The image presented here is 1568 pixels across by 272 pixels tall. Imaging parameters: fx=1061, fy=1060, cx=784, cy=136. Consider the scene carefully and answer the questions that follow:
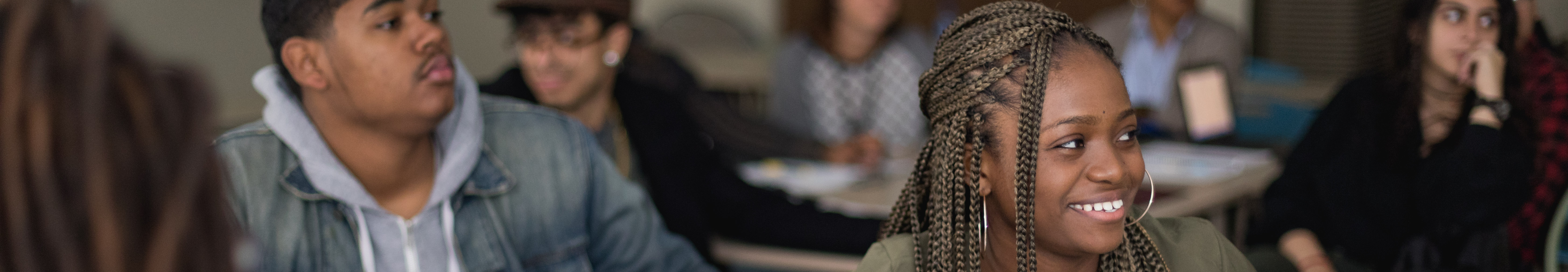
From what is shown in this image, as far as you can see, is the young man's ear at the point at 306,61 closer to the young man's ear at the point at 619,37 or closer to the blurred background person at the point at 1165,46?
the young man's ear at the point at 619,37

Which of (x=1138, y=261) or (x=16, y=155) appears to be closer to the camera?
(x=16, y=155)

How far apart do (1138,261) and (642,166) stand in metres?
1.61

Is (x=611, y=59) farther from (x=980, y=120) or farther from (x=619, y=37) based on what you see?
(x=980, y=120)

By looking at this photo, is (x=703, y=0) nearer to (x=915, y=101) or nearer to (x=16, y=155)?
(x=915, y=101)

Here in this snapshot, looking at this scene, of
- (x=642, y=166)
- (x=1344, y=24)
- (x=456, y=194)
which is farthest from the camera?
(x=1344, y=24)

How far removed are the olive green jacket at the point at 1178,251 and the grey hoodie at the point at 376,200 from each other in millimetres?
772

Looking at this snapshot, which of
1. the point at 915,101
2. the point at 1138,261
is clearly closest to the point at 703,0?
the point at 915,101

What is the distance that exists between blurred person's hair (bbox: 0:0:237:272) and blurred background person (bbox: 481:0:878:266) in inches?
77.3

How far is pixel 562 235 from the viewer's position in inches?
74.7

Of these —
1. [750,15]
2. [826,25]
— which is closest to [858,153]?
[826,25]

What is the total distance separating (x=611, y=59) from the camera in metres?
2.74

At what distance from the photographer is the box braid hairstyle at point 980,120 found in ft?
3.93

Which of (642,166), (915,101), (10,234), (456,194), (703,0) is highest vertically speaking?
(10,234)

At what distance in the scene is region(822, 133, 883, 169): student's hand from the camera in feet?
10.6
